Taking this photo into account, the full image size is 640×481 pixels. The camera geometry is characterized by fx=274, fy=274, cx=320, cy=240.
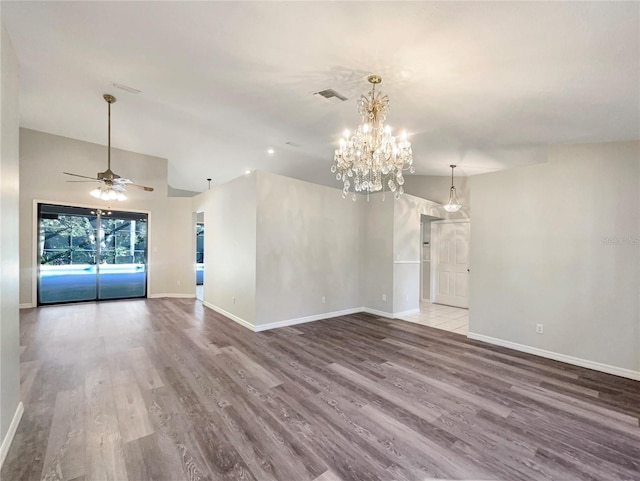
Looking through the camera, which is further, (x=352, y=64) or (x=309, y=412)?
(x=352, y=64)

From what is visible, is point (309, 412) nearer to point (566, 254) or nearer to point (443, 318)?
point (566, 254)

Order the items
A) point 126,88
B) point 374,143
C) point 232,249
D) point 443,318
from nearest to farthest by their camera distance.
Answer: point 374,143
point 126,88
point 232,249
point 443,318

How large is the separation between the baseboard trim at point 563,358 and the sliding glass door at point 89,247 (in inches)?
313

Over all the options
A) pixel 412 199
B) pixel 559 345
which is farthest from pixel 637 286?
pixel 412 199

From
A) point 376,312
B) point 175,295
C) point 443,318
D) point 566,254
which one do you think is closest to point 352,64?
point 566,254

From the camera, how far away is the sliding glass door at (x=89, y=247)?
6262mm

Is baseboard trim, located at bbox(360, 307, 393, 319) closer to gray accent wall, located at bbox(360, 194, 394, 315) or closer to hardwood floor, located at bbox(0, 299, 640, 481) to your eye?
gray accent wall, located at bbox(360, 194, 394, 315)

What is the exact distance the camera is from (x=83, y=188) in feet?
21.1

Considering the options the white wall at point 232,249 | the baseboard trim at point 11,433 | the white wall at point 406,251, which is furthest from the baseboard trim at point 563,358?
the baseboard trim at point 11,433

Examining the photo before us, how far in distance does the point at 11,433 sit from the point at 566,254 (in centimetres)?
583

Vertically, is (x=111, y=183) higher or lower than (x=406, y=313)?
higher

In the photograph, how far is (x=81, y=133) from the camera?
19.1 feet

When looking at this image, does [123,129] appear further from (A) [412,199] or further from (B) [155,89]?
(A) [412,199]

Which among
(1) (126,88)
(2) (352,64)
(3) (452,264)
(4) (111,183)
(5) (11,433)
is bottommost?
(5) (11,433)
